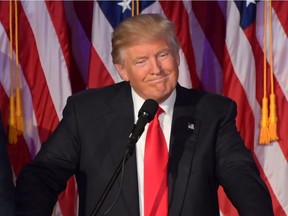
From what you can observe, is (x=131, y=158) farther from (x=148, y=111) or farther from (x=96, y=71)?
(x=96, y=71)

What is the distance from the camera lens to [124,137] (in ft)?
7.64

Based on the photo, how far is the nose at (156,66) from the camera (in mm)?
2215

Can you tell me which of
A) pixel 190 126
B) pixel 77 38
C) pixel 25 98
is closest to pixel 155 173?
pixel 190 126

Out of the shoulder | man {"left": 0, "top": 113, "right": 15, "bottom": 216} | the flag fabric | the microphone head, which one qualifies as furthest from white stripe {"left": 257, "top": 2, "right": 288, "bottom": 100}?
man {"left": 0, "top": 113, "right": 15, "bottom": 216}

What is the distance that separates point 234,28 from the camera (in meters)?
3.42

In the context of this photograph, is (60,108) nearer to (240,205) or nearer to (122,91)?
(122,91)

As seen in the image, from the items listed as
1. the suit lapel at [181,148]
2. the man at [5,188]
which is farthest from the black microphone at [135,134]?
the suit lapel at [181,148]

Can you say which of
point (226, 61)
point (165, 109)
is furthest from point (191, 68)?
point (165, 109)

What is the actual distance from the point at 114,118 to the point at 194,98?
31 cm

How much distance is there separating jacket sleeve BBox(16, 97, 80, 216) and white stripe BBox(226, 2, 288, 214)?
1263mm

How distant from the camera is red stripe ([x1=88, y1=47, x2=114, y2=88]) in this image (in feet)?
11.3

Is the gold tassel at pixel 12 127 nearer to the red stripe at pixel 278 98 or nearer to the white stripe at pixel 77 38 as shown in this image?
the white stripe at pixel 77 38

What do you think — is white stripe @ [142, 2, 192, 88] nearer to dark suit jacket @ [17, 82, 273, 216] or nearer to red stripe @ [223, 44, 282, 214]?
red stripe @ [223, 44, 282, 214]

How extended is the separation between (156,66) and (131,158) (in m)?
0.33
